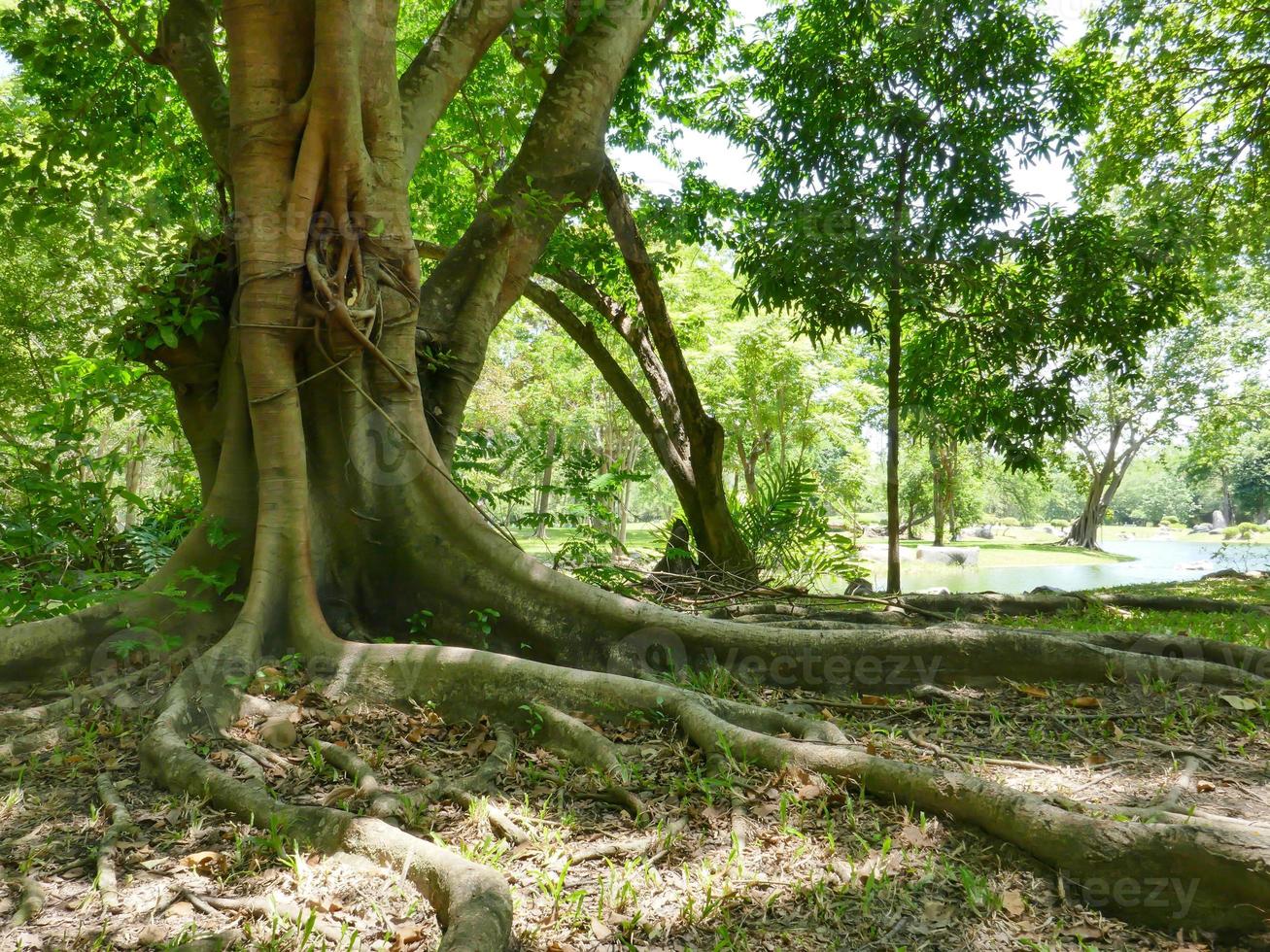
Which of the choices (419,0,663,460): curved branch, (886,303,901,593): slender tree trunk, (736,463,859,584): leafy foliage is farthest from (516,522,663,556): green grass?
(886,303,901,593): slender tree trunk

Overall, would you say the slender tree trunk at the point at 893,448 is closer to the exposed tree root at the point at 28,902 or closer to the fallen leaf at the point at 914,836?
the fallen leaf at the point at 914,836

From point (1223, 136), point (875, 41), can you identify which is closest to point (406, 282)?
point (875, 41)

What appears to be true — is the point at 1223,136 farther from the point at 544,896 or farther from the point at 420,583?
the point at 544,896

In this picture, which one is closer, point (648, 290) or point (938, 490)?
point (648, 290)

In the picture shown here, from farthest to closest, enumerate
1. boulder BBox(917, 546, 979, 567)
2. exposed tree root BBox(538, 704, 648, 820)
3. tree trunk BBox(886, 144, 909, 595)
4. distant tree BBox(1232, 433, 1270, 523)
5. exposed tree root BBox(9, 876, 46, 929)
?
distant tree BBox(1232, 433, 1270, 523) → boulder BBox(917, 546, 979, 567) → tree trunk BBox(886, 144, 909, 595) → exposed tree root BBox(538, 704, 648, 820) → exposed tree root BBox(9, 876, 46, 929)

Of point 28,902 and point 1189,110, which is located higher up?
point 1189,110

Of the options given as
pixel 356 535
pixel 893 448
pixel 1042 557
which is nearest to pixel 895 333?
pixel 893 448

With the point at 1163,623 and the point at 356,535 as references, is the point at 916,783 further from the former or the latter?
the point at 1163,623

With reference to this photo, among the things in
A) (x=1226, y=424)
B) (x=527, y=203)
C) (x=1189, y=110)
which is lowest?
(x=527, y=203)

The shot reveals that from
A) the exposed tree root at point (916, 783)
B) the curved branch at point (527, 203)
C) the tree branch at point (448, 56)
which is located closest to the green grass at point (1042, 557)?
the curved branch at point (527, 203)

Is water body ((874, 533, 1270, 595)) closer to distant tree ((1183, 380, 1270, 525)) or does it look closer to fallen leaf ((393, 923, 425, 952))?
distant tree ((1183, 380, 1270, 525))

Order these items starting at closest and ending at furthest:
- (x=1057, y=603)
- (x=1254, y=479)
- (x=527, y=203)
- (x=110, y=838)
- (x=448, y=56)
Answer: (x=110, y=838) < (x=448, y=56) < (x=527, y=203) < (x=1057, y=603) < (x=1254, y=479)

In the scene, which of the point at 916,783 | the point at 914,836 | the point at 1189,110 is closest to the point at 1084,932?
the point at 914,836

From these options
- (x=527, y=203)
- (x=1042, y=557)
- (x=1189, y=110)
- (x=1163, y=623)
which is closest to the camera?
(x=527, y=203)
